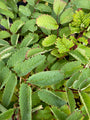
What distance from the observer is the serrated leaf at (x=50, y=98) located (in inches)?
25.6

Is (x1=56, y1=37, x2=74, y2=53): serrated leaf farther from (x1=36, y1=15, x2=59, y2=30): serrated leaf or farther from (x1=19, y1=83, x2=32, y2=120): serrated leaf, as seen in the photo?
(x1=19, y1=83, x2=32, y2=120): serrated leaf

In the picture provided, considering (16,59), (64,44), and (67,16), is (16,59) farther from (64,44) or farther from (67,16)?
(67,16)

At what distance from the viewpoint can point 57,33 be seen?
898mm

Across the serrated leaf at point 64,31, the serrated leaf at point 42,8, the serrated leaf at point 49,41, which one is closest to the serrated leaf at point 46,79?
the serrated leaf at point 49,41

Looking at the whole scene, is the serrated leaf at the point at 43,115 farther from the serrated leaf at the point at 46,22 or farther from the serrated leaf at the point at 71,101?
the serrated leaf at the point at 46,22

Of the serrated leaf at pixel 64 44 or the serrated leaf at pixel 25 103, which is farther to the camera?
the serrated leaf at pixel 64 44

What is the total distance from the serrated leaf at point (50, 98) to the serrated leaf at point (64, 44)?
24 cm

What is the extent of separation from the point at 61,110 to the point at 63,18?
0.54 metres

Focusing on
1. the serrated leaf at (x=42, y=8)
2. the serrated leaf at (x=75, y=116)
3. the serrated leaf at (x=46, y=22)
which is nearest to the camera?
the serrated leaf at (x=75, y=116)

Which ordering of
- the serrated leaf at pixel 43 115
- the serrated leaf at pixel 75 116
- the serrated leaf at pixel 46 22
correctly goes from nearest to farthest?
1. the serrated leaf at pixel 75 116
2. the serrated leaf at pixel 43 115
3. the serrated leaf at pixel 46 22

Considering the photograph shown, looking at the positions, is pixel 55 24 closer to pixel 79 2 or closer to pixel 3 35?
pixel 79 2

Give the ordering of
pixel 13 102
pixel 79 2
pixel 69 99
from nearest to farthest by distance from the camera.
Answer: pixel 69 99
pixel 13 102
pixel 79 2

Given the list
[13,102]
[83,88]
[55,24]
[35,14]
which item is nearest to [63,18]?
[55,24]

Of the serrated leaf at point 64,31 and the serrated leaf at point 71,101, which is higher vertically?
the serrated leaf at point 64,31
